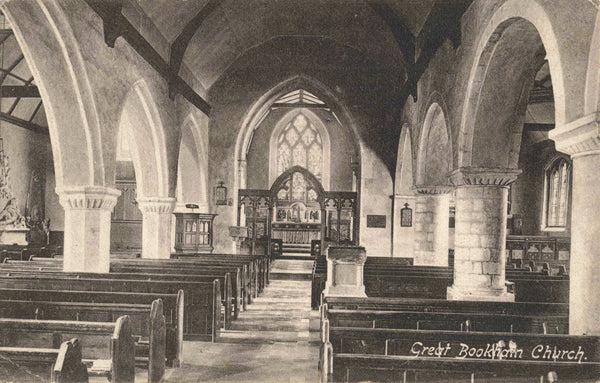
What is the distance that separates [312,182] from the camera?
627 inches

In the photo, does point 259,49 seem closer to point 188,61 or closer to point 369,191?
point 188,61

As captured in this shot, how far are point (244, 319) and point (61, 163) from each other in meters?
3.67

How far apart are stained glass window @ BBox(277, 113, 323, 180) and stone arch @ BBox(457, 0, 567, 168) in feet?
52.8

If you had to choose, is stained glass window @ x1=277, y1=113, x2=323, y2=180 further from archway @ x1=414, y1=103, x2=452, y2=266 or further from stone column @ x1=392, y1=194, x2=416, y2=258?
archway @ x1=414, y1=103, x2=452, y2=266

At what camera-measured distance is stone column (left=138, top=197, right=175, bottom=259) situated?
12156 millimetres

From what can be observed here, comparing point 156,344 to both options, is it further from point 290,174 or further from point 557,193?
point 557,193

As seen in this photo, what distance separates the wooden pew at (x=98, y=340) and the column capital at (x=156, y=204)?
7368 mm

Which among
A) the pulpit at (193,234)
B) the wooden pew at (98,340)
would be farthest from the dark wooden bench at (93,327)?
the pulpit at (193,234)

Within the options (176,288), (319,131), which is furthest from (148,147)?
(319,131)

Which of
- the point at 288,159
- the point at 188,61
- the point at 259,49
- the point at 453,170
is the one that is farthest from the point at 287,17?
the point at 288,159

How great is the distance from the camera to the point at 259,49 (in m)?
16.1

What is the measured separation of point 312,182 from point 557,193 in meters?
7.71

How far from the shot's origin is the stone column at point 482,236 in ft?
24.4

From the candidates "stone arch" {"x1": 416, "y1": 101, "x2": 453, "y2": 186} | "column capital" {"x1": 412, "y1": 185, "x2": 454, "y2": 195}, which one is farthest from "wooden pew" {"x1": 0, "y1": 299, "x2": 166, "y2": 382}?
"stone arch" {"x1": 416, "y1": 101, "x2": 453, "y2": 186}
